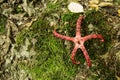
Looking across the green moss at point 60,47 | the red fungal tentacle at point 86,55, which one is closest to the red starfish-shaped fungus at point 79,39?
the red fungal tentacle at point 86,55

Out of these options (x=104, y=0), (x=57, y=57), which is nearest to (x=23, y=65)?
(x=57, y=57)

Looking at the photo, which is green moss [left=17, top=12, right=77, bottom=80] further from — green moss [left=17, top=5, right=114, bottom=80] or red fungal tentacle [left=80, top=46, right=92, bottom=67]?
red fungal tentacle [left=80, top=46, right=92, bottom=67]

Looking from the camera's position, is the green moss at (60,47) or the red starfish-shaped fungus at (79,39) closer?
the red starfish-shaped fungus at (79,39)

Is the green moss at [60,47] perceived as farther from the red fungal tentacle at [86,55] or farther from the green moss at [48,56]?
the red fungal tentacle at [86,55]

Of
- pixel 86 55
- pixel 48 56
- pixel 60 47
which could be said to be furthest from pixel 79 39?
pixel 48 56

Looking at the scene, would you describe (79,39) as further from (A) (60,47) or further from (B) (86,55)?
(A) (60,47)

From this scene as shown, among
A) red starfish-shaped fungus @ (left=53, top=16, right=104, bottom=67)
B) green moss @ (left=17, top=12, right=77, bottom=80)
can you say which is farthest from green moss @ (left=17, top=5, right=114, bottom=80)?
red starfish-shaped fungus @ (left=53, top=16, right=104, bottom=67)

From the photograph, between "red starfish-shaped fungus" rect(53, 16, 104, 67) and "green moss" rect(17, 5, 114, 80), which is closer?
"red starfish-shaped fungus" rect(53, 16, 104, 67)

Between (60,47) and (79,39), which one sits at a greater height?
(79,39)

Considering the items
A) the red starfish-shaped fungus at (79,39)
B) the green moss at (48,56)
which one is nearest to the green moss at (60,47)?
the green moss at (48,56)

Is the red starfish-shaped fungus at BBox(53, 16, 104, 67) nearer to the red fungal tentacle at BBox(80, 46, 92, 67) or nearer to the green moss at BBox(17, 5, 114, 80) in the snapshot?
the red fungal tentacle at BBox(80, 46, 92, 67)

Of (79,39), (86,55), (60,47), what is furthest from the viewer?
(60,47)
